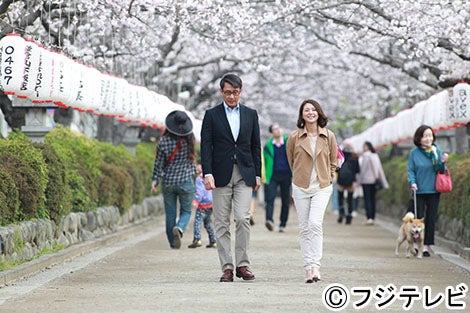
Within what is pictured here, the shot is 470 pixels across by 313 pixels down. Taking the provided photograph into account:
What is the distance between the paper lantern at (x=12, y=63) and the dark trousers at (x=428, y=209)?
6016 millimetres

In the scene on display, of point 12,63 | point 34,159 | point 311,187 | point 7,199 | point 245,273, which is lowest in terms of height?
point 245,273

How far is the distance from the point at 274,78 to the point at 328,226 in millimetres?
14263

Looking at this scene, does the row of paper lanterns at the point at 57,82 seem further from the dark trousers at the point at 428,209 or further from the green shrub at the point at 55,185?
the dark trousers at the point at 428,209

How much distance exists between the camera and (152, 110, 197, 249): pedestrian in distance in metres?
15.7

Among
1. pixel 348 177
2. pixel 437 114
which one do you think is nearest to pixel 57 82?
pixel 437 114

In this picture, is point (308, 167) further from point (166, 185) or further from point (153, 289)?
point (166, 185)

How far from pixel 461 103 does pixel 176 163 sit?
16.7 ft

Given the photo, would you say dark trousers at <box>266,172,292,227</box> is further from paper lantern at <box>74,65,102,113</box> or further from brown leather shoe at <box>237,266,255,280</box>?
brown leather shoe at <box>237,266,255,280</box>

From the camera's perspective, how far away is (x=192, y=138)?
15891 mm

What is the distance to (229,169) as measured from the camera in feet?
36.8

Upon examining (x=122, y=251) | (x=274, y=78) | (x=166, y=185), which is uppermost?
(x=274, y=78)

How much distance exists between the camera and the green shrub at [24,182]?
12719 millimetres

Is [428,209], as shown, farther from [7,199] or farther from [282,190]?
[7,199]

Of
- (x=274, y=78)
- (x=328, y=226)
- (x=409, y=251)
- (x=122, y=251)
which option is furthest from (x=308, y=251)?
(x=274, y=78)
